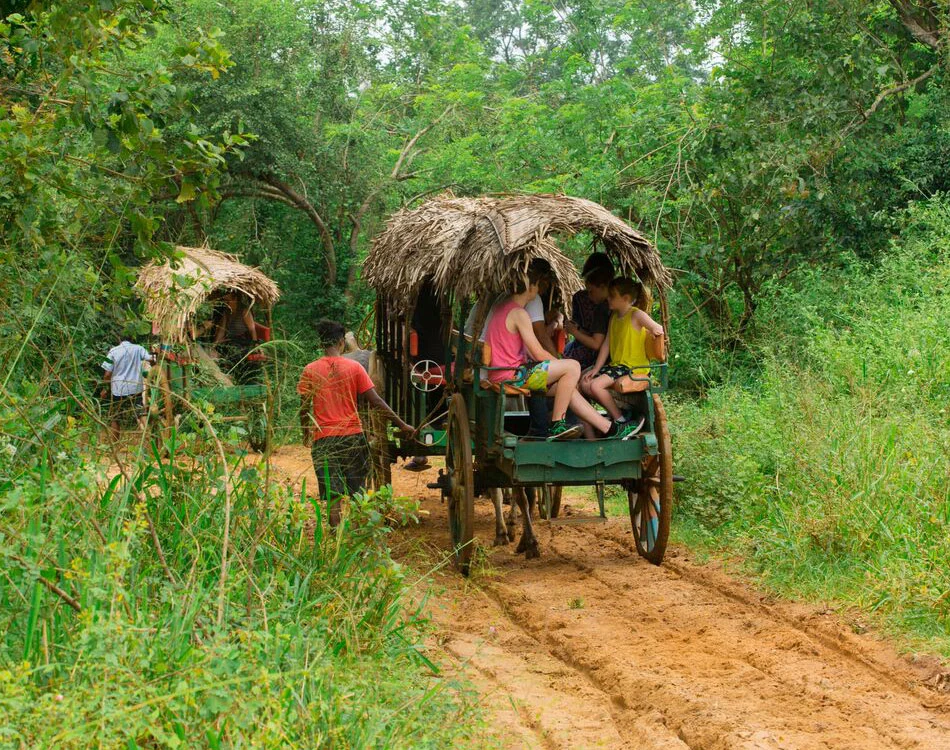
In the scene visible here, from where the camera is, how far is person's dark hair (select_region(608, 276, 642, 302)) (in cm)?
886

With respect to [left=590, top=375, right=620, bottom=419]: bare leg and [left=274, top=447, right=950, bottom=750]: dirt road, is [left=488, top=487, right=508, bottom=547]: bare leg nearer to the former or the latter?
[left=274, top=447, right=950, bottom=750]: dirt road

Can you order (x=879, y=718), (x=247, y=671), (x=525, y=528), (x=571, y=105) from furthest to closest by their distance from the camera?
(x=571, y=105)
(x=525, y=528)
(x=879, y=718)
(x=247, y=671)

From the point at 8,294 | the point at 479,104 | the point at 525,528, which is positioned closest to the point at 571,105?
the point at 479,104

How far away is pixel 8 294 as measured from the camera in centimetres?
651

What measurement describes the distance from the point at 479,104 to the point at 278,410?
1656 cm

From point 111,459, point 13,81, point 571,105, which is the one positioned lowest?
point 111,459

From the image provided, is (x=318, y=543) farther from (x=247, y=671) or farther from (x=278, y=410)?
(x=247, y=671)

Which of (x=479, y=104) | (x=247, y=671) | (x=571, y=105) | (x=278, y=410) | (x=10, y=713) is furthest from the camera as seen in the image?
(x=479, y=104)

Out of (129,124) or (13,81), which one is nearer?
(129,124)

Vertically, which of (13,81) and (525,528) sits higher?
(13,81)

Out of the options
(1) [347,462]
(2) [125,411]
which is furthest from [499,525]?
(2) [125,411]

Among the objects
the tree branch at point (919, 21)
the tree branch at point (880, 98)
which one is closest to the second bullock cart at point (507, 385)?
the tree branch at point (880, 98)

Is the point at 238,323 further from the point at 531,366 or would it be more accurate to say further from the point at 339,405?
the point at 531,366

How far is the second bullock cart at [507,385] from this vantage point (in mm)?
8398
